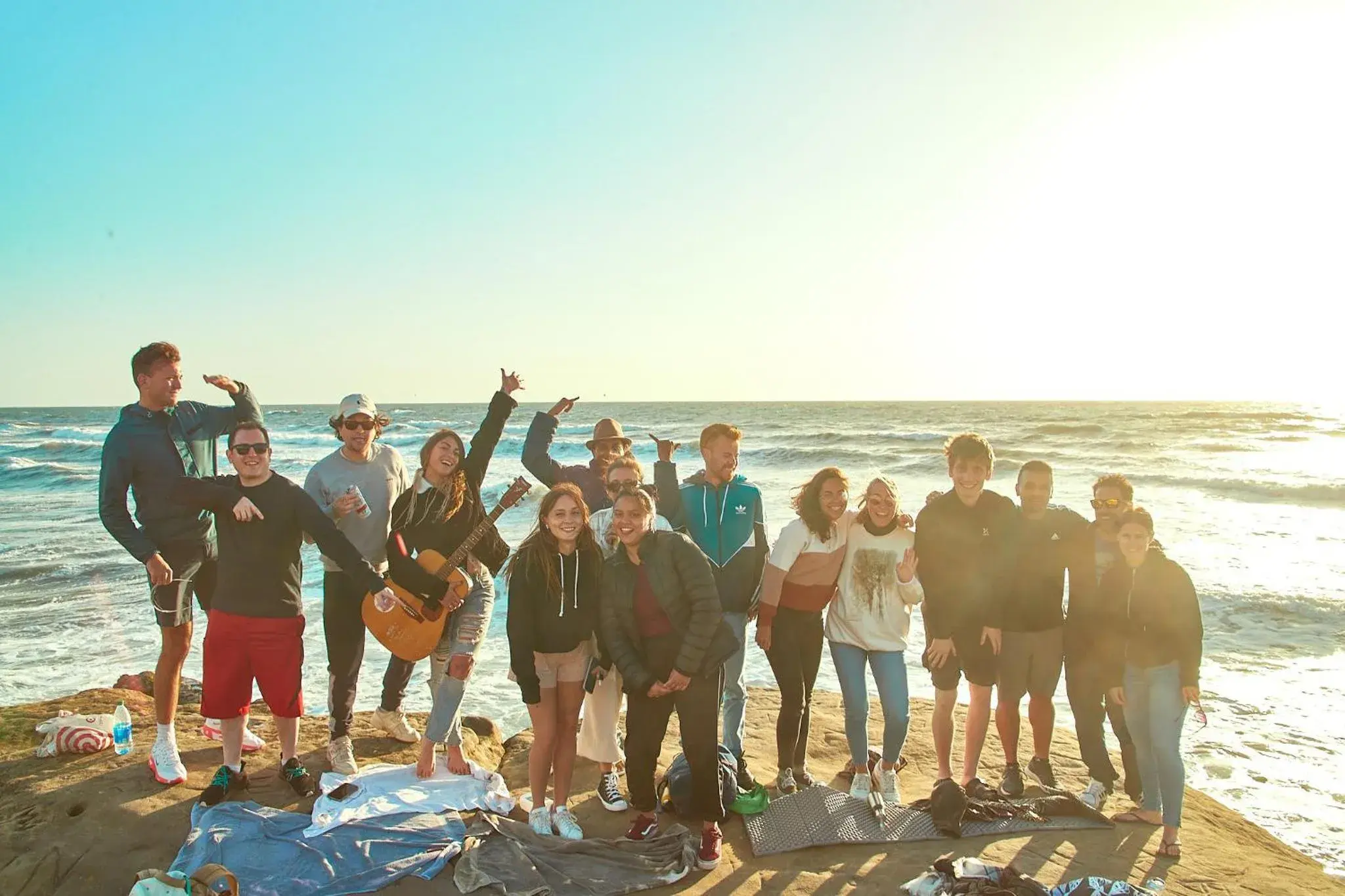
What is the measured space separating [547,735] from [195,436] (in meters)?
2.84

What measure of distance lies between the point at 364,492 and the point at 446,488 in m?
0.57

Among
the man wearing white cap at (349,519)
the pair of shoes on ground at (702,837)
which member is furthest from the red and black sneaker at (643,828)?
the man wearing white cap at (349,519)

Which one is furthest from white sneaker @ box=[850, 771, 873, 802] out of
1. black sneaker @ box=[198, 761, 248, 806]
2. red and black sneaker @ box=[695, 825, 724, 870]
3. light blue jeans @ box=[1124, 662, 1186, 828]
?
black sneaker @ box=[198, 761, 248, 806]

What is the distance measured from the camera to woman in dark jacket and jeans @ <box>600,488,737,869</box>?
4164 millimetres

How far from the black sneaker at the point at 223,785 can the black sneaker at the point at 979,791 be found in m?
4.34

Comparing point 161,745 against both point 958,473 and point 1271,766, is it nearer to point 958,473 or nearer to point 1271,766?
point 958,473

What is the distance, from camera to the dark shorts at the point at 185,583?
4418 millimetres

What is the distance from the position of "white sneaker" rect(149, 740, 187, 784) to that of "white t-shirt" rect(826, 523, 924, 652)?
3.99 meters

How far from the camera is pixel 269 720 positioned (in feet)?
19.1

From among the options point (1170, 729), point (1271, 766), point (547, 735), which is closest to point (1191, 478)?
point (1271, 766)

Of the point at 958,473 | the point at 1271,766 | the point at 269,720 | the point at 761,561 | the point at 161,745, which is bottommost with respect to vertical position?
the point at 1271,766

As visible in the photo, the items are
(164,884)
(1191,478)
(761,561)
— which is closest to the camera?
(164,884)

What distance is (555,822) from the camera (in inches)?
168

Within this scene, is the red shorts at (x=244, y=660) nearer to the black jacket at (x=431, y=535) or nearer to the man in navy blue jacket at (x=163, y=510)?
the man in navy blue jacket at (x=163, y=510)
